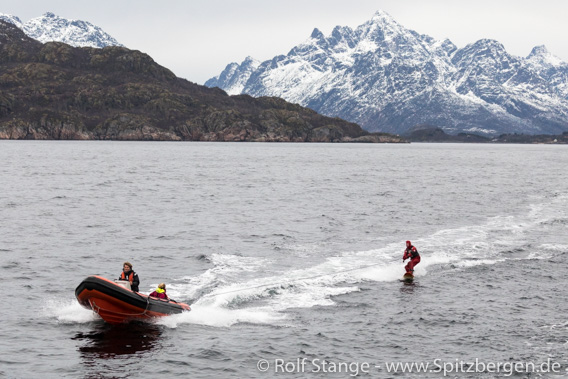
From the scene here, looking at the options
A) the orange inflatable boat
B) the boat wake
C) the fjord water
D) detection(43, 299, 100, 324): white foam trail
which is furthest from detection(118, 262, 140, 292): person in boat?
detection(43, 299, 100, 324): white foam trail

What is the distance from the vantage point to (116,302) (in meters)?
25.0

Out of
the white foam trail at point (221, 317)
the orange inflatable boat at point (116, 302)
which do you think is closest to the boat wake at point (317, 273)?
the white foam trail at point (221, 317)

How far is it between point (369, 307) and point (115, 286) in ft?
38.6

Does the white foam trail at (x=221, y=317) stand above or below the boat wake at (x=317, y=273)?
below

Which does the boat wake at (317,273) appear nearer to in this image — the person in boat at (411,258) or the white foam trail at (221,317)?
the white foam trail at (221,317)

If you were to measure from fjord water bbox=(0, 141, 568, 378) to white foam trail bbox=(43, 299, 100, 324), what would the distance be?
8 cm

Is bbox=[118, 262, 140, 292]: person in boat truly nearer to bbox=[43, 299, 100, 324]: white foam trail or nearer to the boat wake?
the boat wake

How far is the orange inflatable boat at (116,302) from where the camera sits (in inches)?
976

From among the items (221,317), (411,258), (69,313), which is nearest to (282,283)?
(221,317)

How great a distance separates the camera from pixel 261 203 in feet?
228

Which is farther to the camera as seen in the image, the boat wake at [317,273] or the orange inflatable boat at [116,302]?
the boat wake at [317,273]

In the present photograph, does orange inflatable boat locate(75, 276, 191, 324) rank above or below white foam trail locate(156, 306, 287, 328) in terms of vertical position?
above

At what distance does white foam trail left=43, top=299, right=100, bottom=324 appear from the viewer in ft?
86.3

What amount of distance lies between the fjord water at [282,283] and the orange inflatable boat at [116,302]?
555 millimetres
